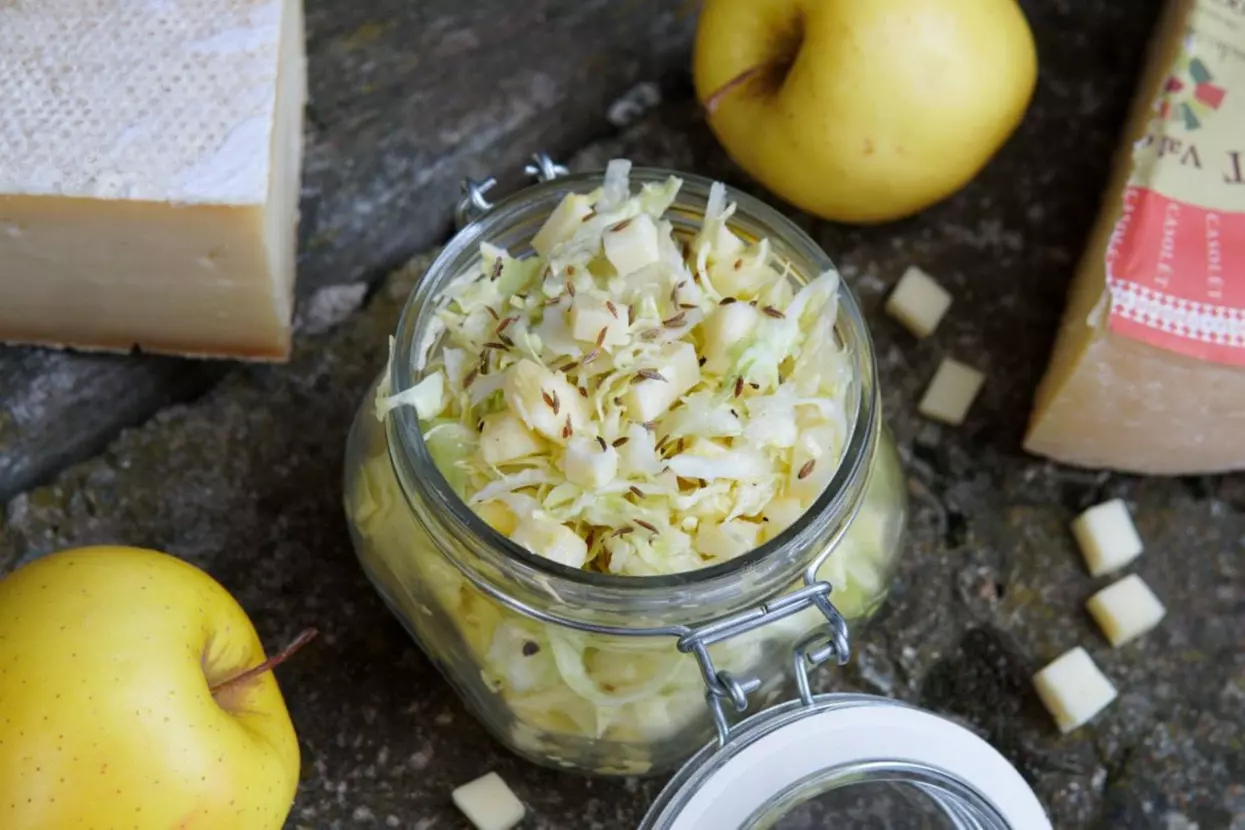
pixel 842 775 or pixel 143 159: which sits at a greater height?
pixel 143 159

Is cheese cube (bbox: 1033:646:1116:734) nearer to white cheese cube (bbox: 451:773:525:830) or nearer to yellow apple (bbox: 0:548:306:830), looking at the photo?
white cheese cube (bbox: 451:773:525:830)

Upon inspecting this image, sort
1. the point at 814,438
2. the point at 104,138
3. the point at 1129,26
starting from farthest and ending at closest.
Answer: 1. the point at 1129,26
2. the point at 104,138
3. the point at 814,438

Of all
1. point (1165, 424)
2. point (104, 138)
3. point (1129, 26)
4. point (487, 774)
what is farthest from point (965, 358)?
point (104, 138)

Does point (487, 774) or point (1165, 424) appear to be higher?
point (1165, 424)

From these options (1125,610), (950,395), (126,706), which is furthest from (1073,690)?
(126,706)

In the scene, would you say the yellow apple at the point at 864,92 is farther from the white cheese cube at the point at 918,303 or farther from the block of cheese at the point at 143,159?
the block of cheese at the point at 143,159

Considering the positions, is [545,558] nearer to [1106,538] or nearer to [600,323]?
[600,323]

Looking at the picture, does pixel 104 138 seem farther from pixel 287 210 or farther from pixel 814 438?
pixel 814 438
